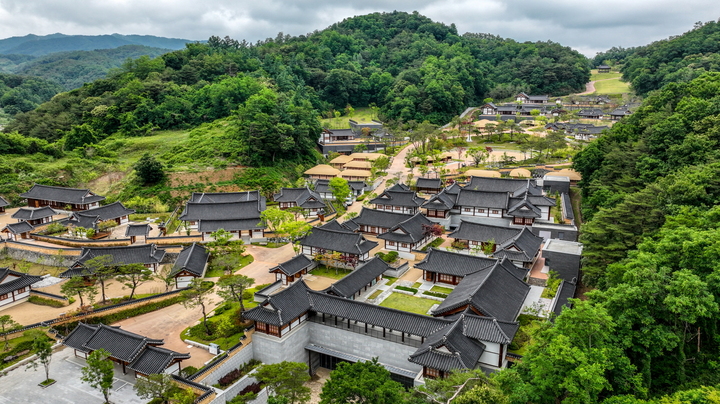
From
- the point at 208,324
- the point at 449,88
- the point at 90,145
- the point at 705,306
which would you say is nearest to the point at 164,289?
the point at 208,324

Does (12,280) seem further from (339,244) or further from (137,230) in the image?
(339,244)

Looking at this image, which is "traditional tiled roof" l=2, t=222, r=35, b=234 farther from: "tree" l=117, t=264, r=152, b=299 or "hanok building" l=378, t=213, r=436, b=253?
"hanok building" l=378, t=213, r=436, b=253

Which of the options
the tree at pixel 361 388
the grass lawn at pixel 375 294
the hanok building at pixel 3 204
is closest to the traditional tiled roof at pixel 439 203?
the grass lawn at pixel 375 294

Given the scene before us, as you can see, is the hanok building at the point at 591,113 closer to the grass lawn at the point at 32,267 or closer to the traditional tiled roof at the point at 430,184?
the traditional tiled roof at the point at 430,184

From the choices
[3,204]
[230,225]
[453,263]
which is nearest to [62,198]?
[3,204]

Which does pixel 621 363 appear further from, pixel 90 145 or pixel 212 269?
pixel 90 145

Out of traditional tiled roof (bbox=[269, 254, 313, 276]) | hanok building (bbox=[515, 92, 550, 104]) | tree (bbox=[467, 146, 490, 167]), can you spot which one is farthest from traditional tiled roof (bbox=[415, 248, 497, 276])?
hanok building (bbox=[515, 92, 550, 104])

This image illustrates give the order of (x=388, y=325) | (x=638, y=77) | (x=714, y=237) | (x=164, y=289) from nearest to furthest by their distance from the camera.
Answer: (x=714, y=237), (x=388, y=325), (x=164, y=289), (x=638, y=77)
